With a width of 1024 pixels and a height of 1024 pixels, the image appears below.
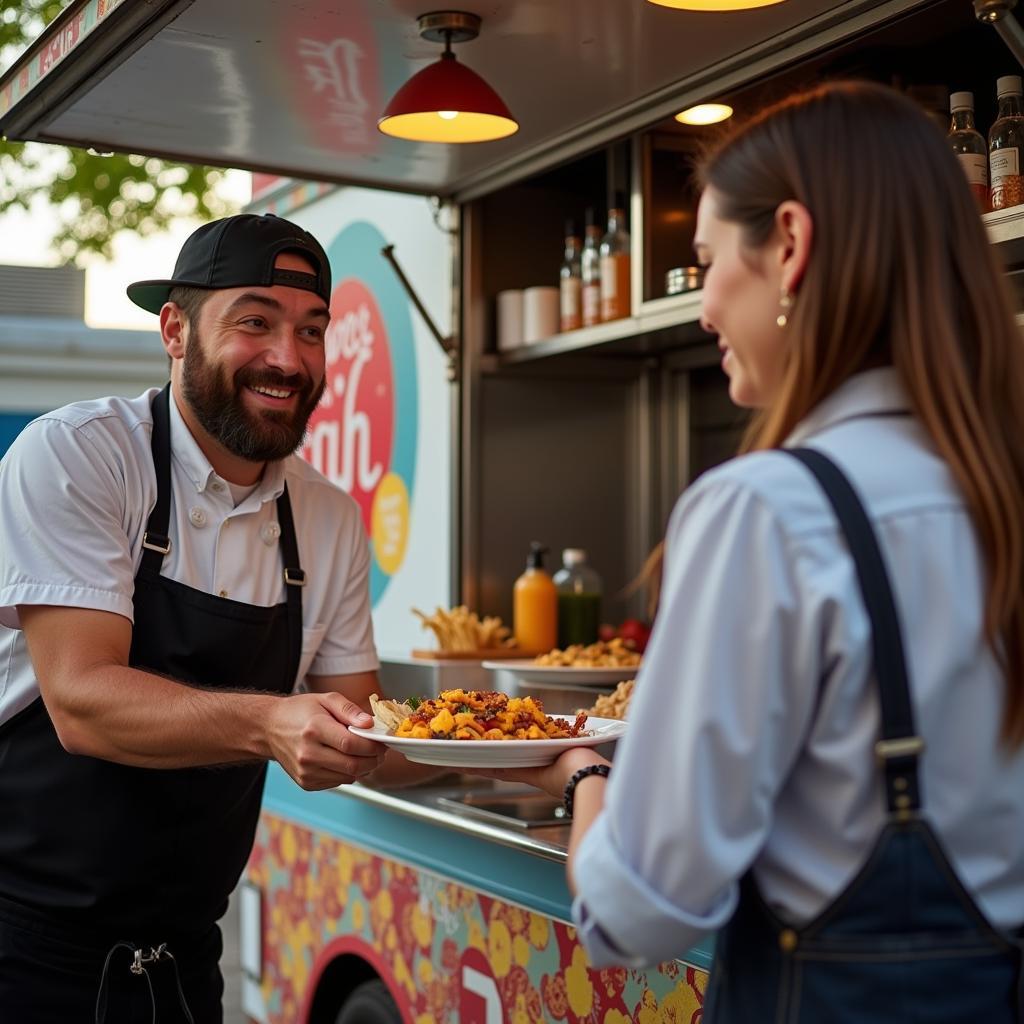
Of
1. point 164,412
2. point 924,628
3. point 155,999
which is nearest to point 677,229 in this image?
point 164,412

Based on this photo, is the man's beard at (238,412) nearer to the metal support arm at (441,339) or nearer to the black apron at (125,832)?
the black apron at (125,832)

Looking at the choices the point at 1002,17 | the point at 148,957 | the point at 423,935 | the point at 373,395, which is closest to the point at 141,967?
the point at 148,957

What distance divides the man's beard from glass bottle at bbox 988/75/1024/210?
→ 133 cm

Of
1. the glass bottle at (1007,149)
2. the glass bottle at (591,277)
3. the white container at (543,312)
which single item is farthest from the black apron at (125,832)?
the white container at (543,312)

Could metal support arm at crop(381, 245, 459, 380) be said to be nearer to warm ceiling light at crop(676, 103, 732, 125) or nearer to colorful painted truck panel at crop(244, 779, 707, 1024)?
warm ceiling light at crop(676, 103, 732, 125)

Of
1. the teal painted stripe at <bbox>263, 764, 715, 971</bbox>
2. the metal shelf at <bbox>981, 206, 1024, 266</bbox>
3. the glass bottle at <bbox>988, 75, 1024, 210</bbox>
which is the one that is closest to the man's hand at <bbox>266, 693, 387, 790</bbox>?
the teal painted stripe at <bbox>263, 764, 715, 971</bbox>

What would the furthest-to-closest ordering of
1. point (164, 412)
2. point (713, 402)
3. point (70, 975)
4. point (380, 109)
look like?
point (713, 402) → point (380, 109) → point (164, 412) → point (70, 975)

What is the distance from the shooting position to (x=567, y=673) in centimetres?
375

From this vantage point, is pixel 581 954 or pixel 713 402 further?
pixel 713 402

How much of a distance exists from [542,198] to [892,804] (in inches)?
140

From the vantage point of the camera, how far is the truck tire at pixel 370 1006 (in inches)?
141

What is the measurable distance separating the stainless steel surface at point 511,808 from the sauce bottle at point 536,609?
667 mm

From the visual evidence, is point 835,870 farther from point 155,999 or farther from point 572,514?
point 572,514

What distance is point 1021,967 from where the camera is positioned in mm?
1210
